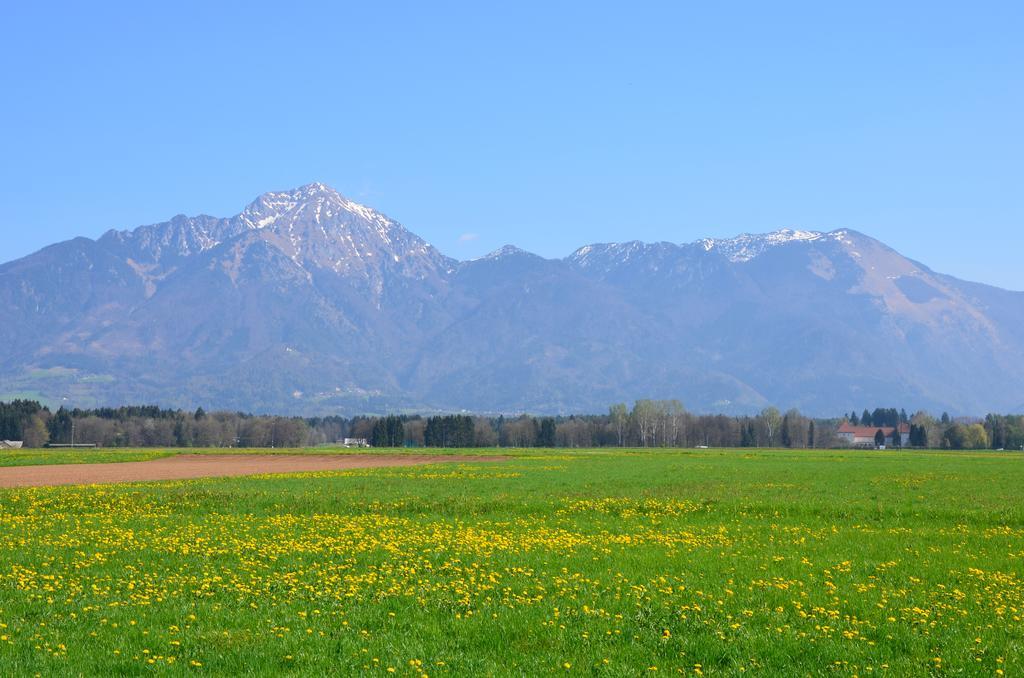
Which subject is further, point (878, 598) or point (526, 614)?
point (878, 598)

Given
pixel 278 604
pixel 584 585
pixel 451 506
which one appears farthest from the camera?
pixel 451 506

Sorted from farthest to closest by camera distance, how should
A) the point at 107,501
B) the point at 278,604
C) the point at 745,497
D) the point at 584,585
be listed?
1. the point at 745,497
2. the point at 107,501
3. the point at 584,585
4. the point at 278,604

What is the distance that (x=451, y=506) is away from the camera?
39656 mm

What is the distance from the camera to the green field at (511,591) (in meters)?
14.9

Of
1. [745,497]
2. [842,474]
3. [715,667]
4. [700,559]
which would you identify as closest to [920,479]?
[842,474]

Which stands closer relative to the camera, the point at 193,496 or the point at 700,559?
the point at 700,559


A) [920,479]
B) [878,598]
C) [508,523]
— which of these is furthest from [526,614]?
[920,479]

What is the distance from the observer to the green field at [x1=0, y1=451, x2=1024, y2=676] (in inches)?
588

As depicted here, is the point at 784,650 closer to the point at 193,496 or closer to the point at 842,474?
the point at 193,496

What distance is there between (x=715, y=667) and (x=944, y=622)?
5748mm

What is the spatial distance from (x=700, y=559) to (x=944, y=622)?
7678 mm

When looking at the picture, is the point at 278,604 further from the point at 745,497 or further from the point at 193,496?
the point at 745,497

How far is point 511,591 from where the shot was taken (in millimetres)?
20016

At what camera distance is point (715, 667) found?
576 inches
